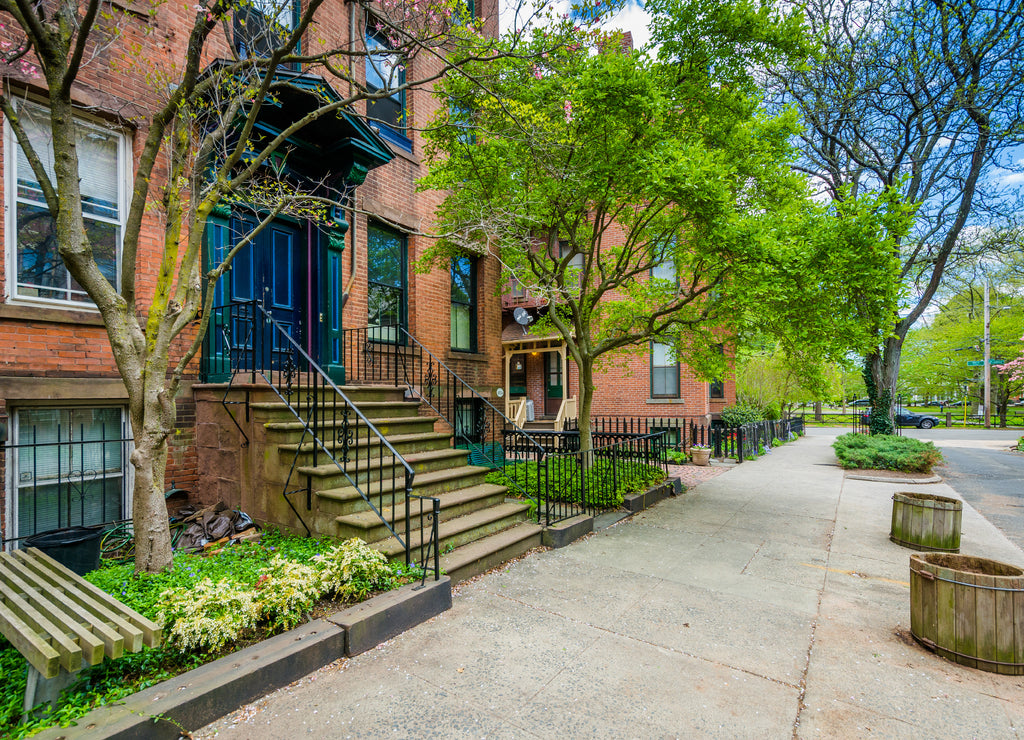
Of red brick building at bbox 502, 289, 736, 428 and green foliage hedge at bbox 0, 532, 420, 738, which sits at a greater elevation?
red brick building at bbox 502, 289, 736, 428

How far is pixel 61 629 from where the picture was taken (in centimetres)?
271

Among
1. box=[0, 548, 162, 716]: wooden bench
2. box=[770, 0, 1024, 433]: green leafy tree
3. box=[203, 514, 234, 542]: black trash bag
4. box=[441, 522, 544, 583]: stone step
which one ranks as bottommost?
box=[441, 522, 544, 583]: stone step

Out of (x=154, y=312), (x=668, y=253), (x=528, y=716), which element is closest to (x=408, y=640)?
(x=528, y=716)

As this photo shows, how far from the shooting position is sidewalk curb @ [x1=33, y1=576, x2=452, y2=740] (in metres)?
2.50

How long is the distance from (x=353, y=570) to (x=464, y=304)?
8.24 meters

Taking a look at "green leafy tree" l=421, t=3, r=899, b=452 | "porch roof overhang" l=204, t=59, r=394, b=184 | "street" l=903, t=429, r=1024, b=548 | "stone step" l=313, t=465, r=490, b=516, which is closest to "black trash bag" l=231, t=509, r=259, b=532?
"stone step" l=313, t=465, r=490, b=516

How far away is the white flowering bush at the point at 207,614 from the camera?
3084 mm

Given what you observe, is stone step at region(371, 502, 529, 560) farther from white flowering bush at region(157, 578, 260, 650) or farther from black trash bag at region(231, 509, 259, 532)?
black trash bag at region(231, 509, 259, 532)

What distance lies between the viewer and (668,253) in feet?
28.1

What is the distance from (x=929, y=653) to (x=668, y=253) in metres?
6.38

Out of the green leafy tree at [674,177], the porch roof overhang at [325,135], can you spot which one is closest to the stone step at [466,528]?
the green leafy tree at [674,177]

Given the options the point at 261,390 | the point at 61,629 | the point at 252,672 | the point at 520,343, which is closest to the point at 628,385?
the point at 520,343

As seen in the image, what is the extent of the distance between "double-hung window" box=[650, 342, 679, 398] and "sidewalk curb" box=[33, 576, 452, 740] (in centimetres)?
1394

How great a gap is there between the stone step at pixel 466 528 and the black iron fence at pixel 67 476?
3468 mm
